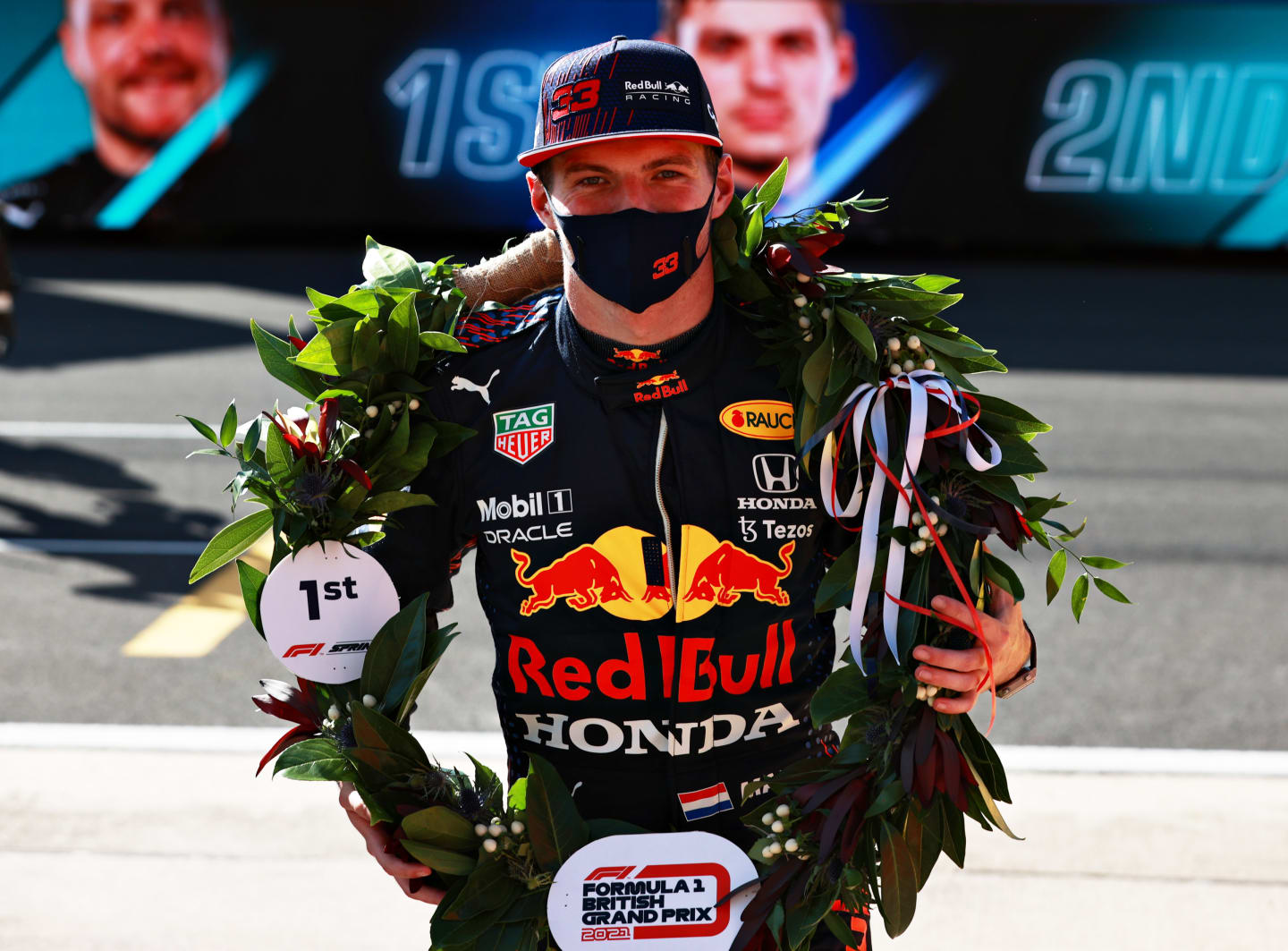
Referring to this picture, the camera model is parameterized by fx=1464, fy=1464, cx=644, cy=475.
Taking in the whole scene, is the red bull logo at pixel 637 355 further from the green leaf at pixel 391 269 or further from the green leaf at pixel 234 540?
the green leaf at pixel 234 540

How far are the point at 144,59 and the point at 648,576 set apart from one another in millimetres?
18775

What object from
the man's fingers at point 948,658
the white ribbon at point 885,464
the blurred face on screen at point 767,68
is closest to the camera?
the man's fingers at point 948,658

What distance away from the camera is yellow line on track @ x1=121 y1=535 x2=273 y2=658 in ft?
21.0

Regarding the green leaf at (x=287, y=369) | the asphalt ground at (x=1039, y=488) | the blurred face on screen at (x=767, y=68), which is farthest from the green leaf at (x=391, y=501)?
the blurred face on screen at (x=767, y=68)

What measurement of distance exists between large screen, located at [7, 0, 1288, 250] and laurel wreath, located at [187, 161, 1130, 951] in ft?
53.3

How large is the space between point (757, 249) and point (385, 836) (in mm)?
1290

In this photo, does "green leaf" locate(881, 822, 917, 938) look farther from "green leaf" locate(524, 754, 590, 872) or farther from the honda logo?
the honda logo

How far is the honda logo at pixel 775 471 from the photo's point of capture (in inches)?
106

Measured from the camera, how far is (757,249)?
2826 mm

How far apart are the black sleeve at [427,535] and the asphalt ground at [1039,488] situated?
9.84 feet

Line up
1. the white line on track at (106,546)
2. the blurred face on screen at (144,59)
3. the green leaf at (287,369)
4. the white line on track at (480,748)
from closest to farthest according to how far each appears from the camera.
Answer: the green leaf at (287,369) < the white line on track at (480,748) < the white line on track at (106,546) < the blurred face on screen at (144,59)

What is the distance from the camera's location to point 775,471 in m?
2.70

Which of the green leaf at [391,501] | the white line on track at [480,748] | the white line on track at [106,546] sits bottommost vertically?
the white line on track at [480,748]

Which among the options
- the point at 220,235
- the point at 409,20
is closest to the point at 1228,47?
the point at 409,20
